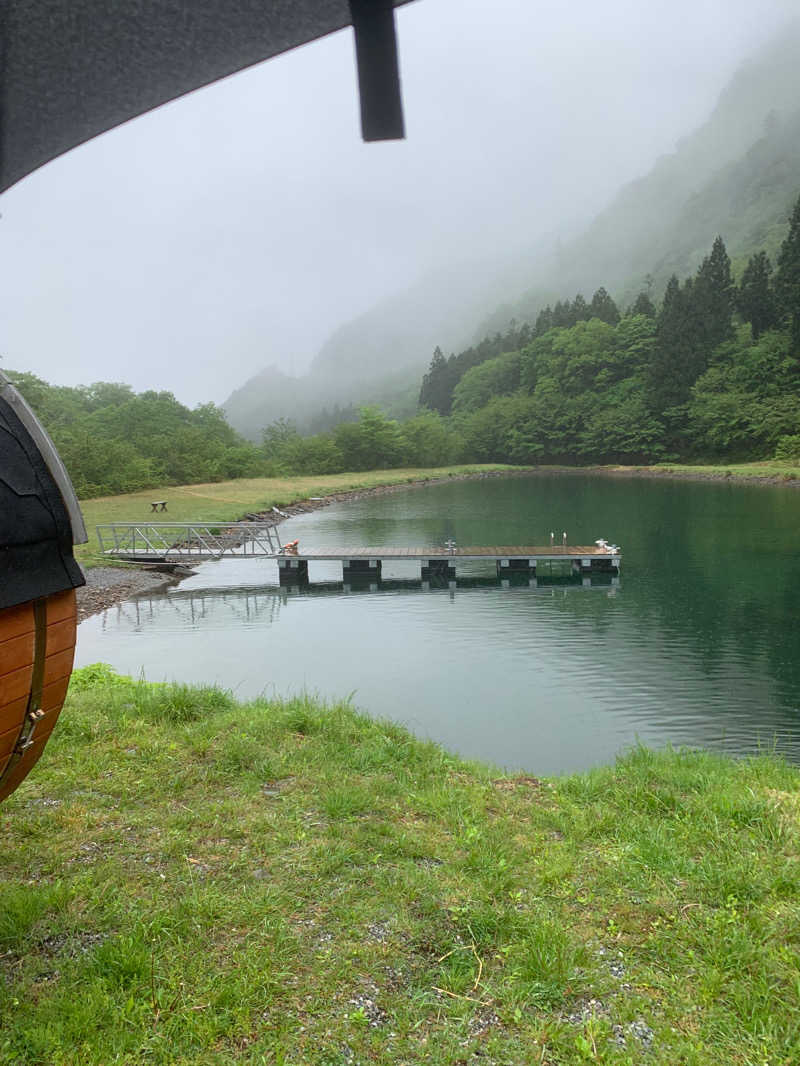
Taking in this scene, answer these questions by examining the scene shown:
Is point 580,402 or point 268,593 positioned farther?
point 580,402

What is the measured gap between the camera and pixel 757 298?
157ft

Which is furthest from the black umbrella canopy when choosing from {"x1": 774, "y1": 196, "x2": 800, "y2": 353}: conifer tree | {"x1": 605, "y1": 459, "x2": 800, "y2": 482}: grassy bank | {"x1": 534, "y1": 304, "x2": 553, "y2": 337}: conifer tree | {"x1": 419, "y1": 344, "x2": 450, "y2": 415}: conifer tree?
{"x1": 419, "y1": 344, "x2": 450, "y2": 415}: conifer tree

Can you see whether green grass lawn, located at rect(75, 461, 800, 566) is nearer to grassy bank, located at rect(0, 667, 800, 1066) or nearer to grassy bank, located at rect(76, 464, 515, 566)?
grassy bank, located at rect(76, 464, 515, 566)

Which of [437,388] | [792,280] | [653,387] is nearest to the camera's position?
[792,280]

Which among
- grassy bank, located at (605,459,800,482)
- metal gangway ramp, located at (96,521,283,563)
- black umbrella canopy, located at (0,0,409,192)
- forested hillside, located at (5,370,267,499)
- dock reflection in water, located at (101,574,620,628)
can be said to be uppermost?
forested hillside, located at (5,370,267,499)

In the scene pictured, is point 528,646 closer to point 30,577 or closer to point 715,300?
point 30,577

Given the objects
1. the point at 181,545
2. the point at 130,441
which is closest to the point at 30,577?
the point at 181,545

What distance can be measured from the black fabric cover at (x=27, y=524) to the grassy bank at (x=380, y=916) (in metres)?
1.36

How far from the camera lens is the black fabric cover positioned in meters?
1.46

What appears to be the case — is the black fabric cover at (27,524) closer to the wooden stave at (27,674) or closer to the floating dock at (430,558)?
the wooden stave at (27,674)

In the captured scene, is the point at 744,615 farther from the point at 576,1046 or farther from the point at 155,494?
the point at 155,494

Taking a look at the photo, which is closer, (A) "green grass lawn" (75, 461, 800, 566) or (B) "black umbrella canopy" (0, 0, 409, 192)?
(B) "black umbrella canopy" (0, 0, 409, 192)

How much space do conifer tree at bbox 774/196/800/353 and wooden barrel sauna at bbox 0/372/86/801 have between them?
51877 millimetres

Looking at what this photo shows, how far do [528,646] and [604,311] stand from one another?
60.6m
